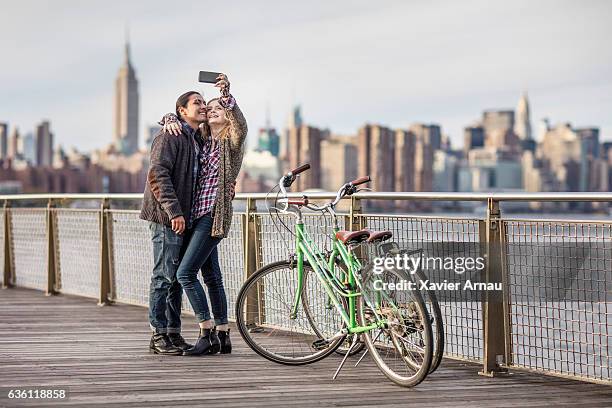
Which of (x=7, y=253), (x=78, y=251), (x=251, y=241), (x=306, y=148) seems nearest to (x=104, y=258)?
(x=78, y=251)

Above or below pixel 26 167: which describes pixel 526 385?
below

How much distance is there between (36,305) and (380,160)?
4596 inches

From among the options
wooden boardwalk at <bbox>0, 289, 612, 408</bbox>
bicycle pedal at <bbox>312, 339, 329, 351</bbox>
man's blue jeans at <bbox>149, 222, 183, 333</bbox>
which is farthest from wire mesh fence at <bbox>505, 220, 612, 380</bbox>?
man's blue jeans at <bbox>149, 222, 183, 333</bbox>

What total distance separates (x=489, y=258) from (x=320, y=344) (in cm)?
105

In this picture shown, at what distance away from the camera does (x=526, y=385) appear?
17.1 feet

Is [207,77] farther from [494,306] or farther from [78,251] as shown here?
[78,251]

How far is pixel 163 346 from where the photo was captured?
20.2ft

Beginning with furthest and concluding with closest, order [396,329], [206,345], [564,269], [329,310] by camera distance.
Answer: [206,345] < [329,310] < [564,269] < [396,329]

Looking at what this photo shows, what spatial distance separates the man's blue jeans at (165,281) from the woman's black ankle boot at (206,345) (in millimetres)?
168

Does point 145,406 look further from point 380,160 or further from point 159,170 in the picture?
point 380,160

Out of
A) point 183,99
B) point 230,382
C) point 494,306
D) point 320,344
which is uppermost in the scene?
point 183,99

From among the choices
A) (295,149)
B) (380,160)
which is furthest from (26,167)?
(380,160)

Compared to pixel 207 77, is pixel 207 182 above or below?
below

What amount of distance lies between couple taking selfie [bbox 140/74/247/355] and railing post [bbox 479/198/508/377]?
1508mm
